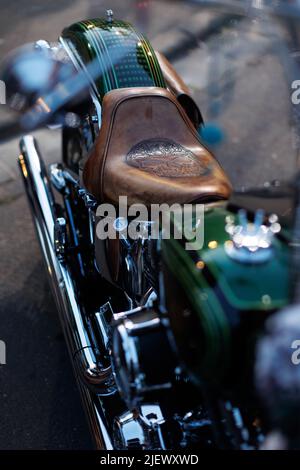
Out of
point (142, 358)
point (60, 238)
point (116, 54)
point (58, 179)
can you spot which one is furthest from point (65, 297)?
point (116, 54)

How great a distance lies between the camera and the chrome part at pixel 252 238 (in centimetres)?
98

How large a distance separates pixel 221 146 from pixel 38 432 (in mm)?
1900

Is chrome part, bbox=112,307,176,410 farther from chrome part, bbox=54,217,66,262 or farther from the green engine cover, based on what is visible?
chrome part, bbox=54,217,66,262

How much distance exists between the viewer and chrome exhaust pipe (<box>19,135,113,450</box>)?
4.62 ft

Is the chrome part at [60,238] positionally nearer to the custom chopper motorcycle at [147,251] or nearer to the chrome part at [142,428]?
the custom chopper motorcycle at [147,251]

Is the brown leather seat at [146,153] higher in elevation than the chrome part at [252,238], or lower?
higher

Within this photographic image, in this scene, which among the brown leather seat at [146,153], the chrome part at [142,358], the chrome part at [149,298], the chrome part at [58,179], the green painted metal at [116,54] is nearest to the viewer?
the chrome part at [142,358]

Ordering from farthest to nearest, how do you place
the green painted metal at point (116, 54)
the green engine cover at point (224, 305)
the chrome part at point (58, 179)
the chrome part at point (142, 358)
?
the chrome part at point (58, 179), the green painted metal at point (116, 54), the chrome part at point (142, 358), the green engine cover at point (224, 305)

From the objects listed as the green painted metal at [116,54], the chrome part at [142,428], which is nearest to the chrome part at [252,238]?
the chrome part at [142,428]

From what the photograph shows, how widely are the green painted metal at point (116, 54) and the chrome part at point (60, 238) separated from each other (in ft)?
1.44

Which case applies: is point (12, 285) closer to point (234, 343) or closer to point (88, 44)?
point (88, 44)

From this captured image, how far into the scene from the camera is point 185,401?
1.24 m

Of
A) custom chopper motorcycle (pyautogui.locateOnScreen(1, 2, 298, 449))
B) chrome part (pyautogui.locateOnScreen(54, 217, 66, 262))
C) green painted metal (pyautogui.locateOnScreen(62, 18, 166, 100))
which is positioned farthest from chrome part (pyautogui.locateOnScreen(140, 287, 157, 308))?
green painted metal (pyautogui.locateOnScreen(62, 18, 166, 100))

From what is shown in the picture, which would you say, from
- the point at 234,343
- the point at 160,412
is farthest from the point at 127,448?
the point at 234,343
